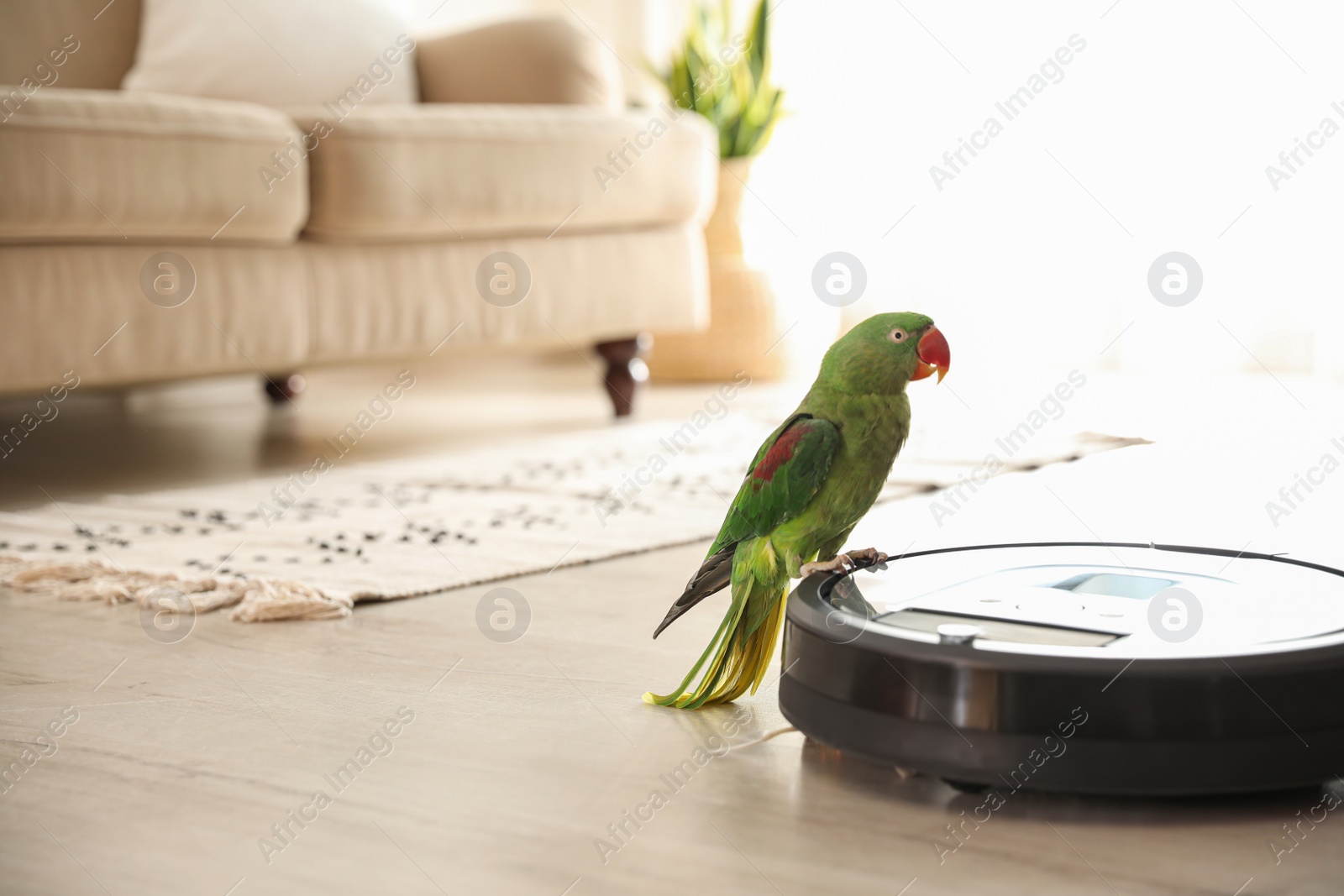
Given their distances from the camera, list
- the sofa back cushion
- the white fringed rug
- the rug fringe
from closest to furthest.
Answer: the rug fringe
the white fringed rug
the sofa back cushion

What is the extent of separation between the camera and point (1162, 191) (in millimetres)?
3562

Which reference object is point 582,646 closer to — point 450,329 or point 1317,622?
point 1317,622

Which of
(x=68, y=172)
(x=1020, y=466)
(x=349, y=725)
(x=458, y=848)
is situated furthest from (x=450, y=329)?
(x=458, y=848)

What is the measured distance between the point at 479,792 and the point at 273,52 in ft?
7.79

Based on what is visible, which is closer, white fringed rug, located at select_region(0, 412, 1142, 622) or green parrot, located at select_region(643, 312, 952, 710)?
green parrot, located at select_region(643, 312, 952, 710)

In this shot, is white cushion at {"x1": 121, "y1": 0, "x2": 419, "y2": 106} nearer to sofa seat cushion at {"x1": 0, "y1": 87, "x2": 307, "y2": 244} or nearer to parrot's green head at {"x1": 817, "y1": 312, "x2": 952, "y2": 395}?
sofa seat cushion at {"x1": 0, "y1": 87, "x2": 307, "y2": 244}

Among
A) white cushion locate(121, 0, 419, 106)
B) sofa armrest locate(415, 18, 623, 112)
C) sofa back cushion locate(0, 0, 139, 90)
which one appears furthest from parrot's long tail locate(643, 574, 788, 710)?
sofa back cushion locate(0, 0, 139, 90)

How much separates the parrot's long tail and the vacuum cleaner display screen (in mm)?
58

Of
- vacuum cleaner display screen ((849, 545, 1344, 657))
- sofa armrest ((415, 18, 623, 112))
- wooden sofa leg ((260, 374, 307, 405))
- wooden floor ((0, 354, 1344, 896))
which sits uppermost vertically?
sofa armrest ((415, 18, 623, 112))

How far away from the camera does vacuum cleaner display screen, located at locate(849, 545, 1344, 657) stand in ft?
2.71

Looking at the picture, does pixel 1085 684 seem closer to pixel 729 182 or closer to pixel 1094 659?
pixel 1094 659

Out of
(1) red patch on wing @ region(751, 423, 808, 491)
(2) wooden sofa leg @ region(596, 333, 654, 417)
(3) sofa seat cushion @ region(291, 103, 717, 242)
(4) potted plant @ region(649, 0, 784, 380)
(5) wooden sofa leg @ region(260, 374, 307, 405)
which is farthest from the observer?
(4) potted plant @ region(649, 0, 784, 380)

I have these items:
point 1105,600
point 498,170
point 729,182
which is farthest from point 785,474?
point 729,182

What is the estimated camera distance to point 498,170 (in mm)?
2469
